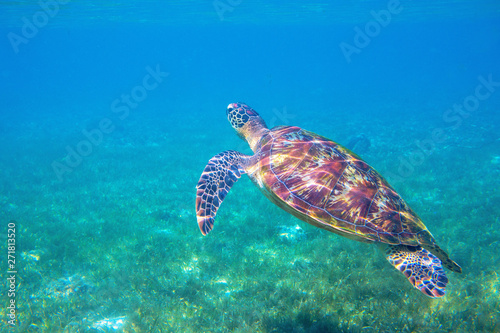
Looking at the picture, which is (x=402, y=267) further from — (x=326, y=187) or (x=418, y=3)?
(x=418, y=3)

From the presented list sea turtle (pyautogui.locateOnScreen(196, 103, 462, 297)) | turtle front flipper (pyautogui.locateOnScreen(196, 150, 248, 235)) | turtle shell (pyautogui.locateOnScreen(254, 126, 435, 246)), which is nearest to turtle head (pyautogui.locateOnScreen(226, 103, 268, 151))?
turtle front flipper (pyautogui.locateOnScreen(196, 150, 248, 235))

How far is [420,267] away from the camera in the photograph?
133 inches

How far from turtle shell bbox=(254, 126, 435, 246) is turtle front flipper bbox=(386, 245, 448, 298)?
0.87 ft

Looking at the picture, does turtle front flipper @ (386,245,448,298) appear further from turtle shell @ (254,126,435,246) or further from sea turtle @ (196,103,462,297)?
turtle shell @ (254,126,435,246)

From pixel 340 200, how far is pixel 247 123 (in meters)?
3.67

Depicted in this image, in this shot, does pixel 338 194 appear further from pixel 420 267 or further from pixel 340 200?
pixel 420 267

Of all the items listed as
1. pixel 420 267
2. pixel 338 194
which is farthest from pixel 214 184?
pixel 420 267

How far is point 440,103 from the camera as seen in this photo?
1167 inches

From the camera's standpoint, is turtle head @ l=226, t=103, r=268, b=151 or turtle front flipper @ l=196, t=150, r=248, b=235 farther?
turtle head @ l=226, t=103, r=268, b=151

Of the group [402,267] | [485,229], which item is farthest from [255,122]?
[485,229]

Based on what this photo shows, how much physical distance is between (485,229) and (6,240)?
42.5 ft

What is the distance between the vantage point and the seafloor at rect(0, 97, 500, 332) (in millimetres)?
4234

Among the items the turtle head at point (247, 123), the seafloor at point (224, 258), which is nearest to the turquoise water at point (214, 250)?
the seafloor at point (224, 258)

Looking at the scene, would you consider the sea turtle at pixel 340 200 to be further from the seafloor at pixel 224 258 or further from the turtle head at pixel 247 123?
the turtle head at pixel 247 123
